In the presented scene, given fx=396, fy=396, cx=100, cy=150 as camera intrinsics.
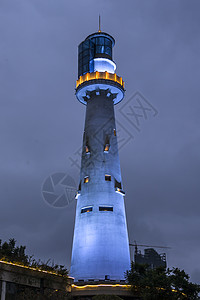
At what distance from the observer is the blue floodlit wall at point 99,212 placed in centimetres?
5025

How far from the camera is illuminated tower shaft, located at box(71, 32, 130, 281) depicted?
50.6 metres

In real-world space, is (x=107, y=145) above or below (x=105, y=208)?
above

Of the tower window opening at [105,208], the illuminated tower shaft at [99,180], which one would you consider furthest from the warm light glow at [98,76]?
the tower window opening at [105,208]

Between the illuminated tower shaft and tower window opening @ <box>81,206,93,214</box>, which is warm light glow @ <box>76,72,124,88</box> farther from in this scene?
tower window opening @ <box>81,206,93,214</box>

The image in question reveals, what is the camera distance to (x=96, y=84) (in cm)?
5975

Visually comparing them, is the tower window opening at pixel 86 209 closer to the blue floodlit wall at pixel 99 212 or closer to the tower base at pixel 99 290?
the blue floodlit wall at pixel 99 212

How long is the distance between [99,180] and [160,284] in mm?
16369

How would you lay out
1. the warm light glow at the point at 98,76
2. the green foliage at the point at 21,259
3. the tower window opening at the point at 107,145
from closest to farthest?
the green foliage at the point at 21,259 < the tower window opening at the point at 107,145 < the warm light glow at the point at 98,76

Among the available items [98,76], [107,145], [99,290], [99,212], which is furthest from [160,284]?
[98,76]

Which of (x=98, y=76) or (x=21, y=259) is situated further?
(x=98, y=76)

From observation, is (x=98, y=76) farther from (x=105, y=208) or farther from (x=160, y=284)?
(x=160, y=284)

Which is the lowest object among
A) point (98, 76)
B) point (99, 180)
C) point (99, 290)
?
point (99, 290)

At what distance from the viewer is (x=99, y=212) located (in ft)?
172

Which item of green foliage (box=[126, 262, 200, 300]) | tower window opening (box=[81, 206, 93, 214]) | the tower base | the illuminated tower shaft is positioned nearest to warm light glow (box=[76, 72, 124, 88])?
the illuminated tower shaft
